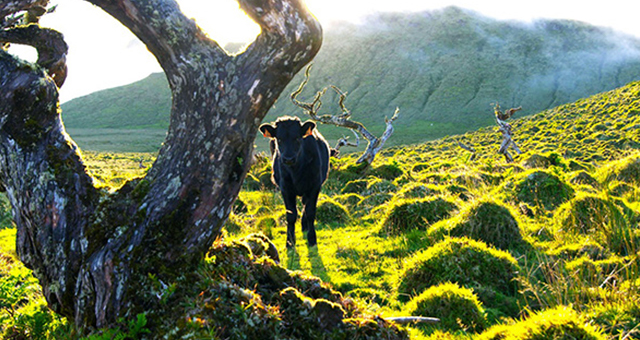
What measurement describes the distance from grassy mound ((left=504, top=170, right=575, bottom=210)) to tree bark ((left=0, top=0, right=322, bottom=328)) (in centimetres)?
816

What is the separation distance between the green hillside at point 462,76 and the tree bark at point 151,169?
113434mm

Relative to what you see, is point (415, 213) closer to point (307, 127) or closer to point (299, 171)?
point (299, 171)

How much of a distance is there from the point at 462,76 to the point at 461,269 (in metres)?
171

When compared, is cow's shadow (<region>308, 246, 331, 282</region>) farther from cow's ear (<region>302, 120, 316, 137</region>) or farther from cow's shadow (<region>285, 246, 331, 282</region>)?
cow's ear (<region>302, 120, 316, 137</region>)

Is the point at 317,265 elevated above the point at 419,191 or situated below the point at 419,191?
below

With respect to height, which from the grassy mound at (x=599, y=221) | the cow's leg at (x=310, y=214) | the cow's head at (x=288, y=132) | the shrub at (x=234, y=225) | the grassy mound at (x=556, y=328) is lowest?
the shrub at (x=234, y=225)

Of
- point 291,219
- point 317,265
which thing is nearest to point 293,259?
point 317,265

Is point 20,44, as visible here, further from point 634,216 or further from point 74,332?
point 634,216

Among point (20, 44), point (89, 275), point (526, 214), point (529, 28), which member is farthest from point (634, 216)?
point (529, 28)

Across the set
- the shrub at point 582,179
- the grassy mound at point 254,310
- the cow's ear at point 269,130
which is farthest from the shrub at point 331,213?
the grassy mound at point 254,310

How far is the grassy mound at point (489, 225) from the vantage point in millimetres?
7754

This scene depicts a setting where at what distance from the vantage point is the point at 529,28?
646ft

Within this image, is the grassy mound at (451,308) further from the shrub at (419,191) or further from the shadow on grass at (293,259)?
the shrub at (419,191)

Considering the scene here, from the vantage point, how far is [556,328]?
3875 mm
